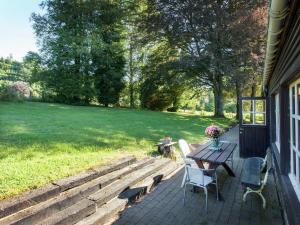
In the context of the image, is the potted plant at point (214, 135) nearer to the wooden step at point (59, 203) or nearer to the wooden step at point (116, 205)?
the wooden step at point (116, 205)

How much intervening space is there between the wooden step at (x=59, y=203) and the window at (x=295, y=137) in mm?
3063

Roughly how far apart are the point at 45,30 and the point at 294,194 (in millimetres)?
23053

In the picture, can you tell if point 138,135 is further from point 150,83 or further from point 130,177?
point 150,83

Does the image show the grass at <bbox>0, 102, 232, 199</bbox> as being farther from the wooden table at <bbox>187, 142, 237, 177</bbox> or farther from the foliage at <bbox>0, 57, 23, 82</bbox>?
the foliage at <bbox>0, 57, 23, 82</bbox>

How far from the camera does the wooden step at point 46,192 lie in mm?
3443

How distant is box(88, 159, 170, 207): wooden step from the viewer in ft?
14.4

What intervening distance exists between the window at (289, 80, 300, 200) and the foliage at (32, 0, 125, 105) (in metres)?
19.2

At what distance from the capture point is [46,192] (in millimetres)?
3916

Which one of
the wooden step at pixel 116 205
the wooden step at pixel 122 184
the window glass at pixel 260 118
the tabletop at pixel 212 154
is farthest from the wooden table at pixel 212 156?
the window glass at pixel 260 118

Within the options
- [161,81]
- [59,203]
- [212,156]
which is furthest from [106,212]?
[161,81]

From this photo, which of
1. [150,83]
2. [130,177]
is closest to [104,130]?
[130,177]

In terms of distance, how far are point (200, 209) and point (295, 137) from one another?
1.87m

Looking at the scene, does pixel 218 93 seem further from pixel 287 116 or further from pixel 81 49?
pixel 287 116

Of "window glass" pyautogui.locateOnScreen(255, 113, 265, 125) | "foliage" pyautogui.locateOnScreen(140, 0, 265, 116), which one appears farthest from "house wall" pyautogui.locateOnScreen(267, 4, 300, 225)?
"foliage" pyautogui.locateOnScreen(140, 0, 265, 116)
